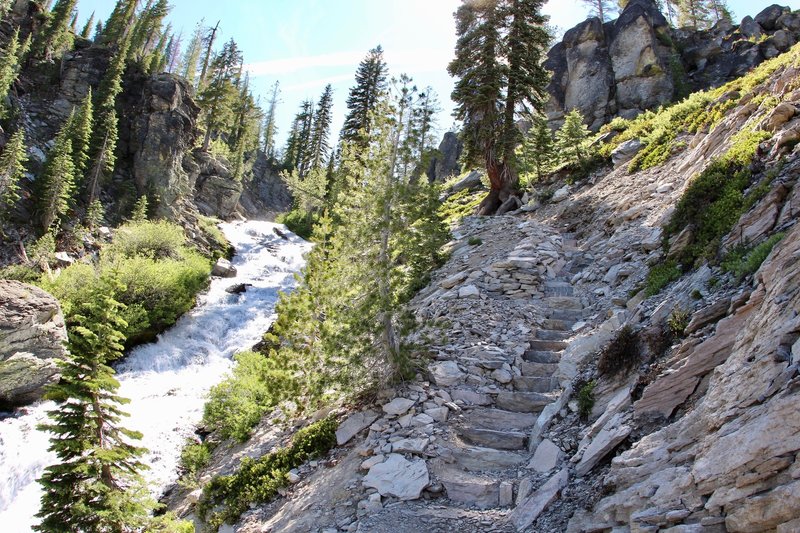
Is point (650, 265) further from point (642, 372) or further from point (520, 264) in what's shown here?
point (642, 372)

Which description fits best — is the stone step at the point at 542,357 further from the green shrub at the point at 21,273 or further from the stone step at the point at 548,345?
the green shrub at the point at 21,273

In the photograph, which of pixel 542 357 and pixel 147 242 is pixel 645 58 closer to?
pixel 542 357

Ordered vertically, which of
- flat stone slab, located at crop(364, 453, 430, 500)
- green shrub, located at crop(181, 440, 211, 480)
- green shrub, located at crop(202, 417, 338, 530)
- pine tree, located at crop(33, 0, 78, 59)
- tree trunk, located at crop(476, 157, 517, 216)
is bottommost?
green shrub, located at crop(181, 440, 211, 480)

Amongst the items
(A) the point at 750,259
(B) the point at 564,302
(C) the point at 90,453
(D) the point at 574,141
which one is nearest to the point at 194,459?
(C) the point at 90,453

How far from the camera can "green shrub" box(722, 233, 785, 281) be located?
783 centimetres

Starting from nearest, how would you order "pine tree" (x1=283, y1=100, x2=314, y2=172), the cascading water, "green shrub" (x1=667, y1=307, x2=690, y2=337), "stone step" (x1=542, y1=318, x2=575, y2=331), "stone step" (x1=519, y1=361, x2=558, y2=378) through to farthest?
"green shrub" (x1=667, y1=307, x2=690, y2=337) < "stone step" (x1=519, y1=361, x2=558, y2=378) < "stone step" (x1=542, y1=318, x2=575, y2=331) < the cascading water < "pine tree" (x1=283, y1=100, x2=314, y2=172)

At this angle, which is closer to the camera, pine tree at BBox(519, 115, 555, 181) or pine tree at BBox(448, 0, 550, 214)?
pine tree at BBox(448, 0, 550, 214)

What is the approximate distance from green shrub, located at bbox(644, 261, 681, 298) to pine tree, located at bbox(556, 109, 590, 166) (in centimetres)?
1524

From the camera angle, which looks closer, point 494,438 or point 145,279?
point 494,438

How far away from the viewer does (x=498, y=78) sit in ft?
82.2

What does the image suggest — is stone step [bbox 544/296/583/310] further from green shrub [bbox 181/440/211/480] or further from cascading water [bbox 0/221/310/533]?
green shrub [bbox 181/440/211/480]

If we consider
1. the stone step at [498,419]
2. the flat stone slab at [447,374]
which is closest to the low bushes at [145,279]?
the flat stone slab at [447,374]

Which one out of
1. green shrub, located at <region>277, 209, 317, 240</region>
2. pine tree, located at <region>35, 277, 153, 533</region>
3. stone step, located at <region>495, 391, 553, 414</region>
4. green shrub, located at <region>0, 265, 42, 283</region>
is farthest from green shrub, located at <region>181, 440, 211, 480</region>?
green shrub, located at <region>277, 209, 317, 240</region>

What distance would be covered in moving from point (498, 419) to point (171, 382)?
17.2 meters
